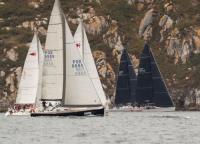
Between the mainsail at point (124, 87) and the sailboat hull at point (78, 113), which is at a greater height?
the mainsail at point (124, 87)

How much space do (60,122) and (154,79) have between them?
188 ft

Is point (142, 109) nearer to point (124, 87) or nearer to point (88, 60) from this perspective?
point (124, 87)

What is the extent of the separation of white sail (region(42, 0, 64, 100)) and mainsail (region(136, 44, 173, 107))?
1743 inches

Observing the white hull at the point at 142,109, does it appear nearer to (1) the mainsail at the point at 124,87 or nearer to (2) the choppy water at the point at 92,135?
(1) the mainsail at the point at 124,87

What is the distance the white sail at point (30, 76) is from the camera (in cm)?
13825

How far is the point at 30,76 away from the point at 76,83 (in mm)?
30386

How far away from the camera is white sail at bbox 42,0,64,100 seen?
368ft

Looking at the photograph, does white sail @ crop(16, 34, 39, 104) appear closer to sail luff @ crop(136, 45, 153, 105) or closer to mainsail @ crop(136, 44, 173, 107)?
mainsail @ crop(136, 44, 173, 107)

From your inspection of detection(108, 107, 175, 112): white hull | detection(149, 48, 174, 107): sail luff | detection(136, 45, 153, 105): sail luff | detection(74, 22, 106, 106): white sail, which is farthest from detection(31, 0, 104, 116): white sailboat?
detection(136, 45, 153, 105): sail luff

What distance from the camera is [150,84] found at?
156750 millimetres

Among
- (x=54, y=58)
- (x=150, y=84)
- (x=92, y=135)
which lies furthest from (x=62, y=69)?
(x=150, y=84)

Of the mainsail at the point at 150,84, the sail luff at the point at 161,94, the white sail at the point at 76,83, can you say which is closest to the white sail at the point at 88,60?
the sail luff at the point at 161,94

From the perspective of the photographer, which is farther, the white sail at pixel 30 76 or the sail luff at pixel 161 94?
the sail luff at pixel 161 94

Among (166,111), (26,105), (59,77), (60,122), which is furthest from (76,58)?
(166,111)
